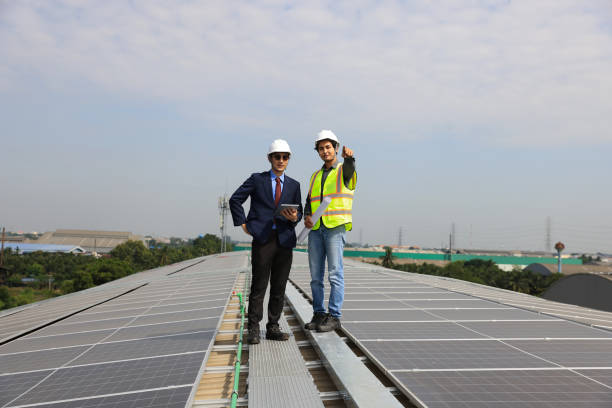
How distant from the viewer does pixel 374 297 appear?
7.33 meters

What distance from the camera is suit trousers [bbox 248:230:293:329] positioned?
14.6 feet

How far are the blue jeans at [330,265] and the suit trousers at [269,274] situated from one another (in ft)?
1.40

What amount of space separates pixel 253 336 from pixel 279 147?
2.16m

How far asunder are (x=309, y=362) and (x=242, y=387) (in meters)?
0.81

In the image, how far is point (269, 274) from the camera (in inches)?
181

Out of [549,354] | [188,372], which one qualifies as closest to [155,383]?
[188,372]

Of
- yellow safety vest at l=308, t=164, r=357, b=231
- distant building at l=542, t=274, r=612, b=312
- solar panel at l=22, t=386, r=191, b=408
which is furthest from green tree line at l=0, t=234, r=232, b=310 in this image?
solar panel at l=22, t=386, r=191, b=408

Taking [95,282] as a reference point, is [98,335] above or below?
above

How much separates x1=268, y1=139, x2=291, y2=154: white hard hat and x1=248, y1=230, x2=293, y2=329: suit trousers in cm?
95

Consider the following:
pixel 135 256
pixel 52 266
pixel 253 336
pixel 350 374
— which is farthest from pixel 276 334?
pixel 52 266

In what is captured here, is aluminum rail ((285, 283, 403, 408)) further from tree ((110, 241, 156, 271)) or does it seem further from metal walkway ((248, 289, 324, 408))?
tree ((110, 241, 156, 271))

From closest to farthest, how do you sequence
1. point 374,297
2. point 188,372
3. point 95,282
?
point 188,372
point 374,297
point 95,282

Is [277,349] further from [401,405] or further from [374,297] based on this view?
[374,297]

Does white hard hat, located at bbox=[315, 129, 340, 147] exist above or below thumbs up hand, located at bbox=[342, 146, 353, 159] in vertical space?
above
